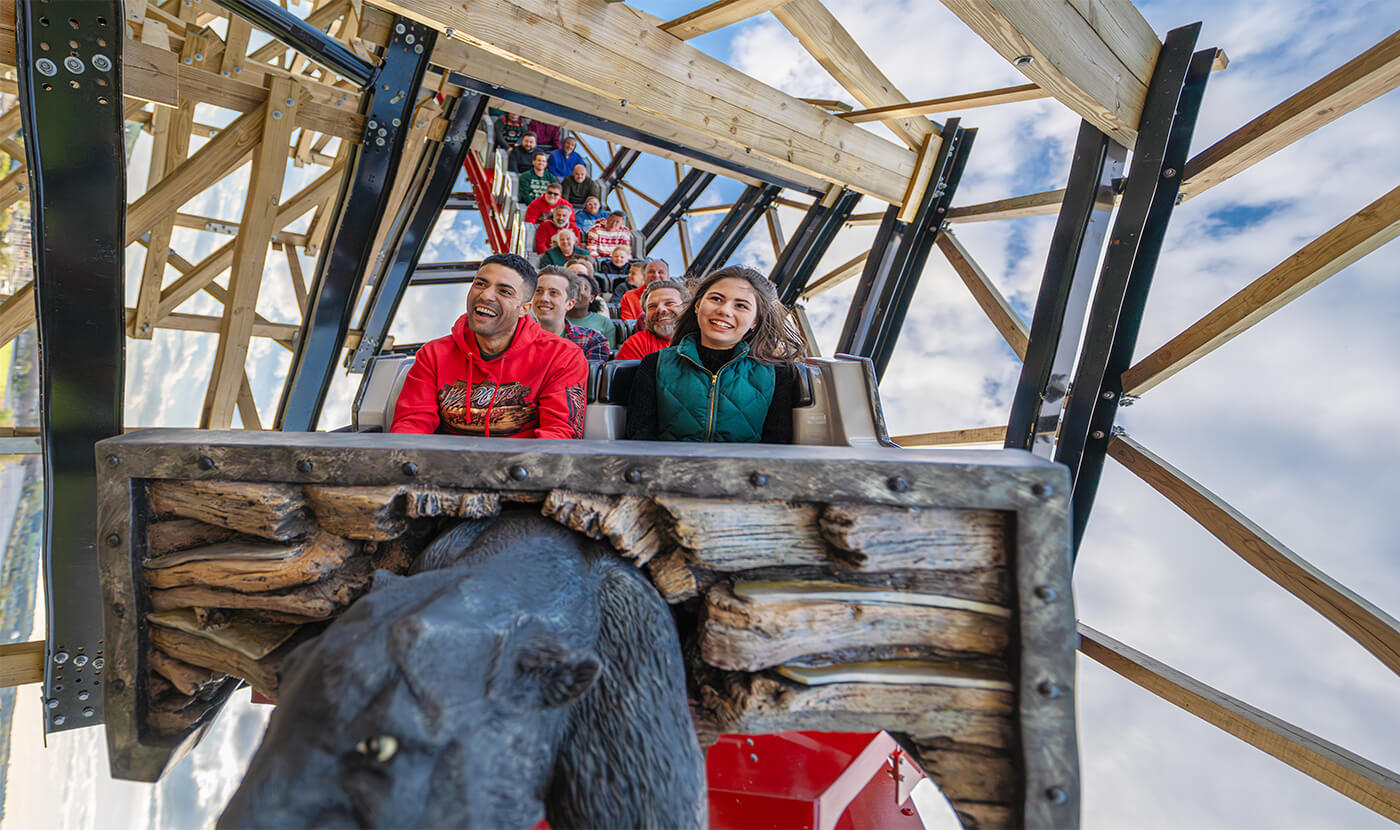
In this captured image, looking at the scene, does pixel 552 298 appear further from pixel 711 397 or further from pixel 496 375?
pixel 711 397

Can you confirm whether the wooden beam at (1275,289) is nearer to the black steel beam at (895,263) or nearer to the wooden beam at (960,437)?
the wooden beam at (960,437)

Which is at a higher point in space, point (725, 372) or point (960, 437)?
point (725, 372)

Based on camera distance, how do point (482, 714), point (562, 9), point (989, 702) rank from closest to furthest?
1. point (482, 714)
2. point (989, 702)
3. point (562, 9)

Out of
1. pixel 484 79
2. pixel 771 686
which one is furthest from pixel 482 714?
pixel 484 79

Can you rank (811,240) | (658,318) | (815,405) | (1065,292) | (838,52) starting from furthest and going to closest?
(811,240)
(658,318)
(838,52)
(1065,292)
(815,405)

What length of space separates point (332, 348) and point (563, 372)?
1456 millimetres

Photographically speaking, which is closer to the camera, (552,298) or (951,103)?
(552,298)

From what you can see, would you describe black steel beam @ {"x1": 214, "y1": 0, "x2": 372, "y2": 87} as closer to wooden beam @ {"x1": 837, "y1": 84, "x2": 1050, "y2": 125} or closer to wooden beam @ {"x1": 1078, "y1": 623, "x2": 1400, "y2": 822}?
wooden beam @ {"x1": 837, "y1": 84, "x2": 1050, "y2": 125}

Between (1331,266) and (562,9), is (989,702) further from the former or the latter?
(562,9)

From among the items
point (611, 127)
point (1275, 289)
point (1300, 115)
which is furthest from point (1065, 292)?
point (611, 127)

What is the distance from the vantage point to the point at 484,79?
2.83m

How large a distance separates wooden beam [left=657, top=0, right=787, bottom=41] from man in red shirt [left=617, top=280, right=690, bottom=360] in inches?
41.4

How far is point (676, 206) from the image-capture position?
6.90 metres

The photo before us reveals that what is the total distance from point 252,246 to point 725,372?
1.94 m
